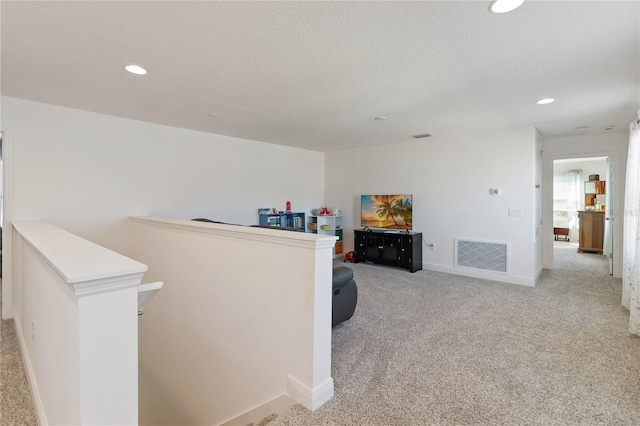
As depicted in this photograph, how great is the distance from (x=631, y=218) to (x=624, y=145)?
2179 mm

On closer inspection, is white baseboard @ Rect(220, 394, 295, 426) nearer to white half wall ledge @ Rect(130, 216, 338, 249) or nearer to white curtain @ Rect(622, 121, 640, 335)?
white half wall ledge @ Rect(130, 216, 338, 249)

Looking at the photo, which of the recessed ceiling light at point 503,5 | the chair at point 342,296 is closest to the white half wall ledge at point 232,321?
the chair at point 342,296

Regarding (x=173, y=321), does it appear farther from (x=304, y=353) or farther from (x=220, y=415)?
(x=304, y=353)

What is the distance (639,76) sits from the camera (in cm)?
260

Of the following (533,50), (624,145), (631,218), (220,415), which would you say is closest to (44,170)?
(220,415)

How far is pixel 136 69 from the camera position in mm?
2492

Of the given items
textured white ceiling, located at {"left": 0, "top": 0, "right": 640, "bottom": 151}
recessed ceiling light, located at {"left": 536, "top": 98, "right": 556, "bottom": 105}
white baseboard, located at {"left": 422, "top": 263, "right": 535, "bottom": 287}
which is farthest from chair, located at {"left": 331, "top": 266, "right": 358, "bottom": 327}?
white baseboard, located at {"left": 422, "top": 263, "right": 535, "bottom": 287}

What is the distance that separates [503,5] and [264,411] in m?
2.82

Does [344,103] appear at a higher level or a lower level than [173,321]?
higher

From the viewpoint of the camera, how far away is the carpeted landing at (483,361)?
1797 millimetres

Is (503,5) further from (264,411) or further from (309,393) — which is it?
(264,411)

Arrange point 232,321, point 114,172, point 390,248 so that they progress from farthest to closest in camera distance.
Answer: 1. point 390,248
2. point 114,172
3. point 232,321

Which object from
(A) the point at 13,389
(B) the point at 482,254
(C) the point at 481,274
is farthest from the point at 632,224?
(A) the point at 13,389

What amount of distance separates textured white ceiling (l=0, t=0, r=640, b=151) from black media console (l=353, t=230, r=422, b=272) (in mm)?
2228
